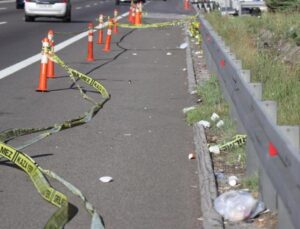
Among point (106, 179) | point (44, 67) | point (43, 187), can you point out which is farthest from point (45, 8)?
point (43, 187)

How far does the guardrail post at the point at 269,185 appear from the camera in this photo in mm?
5930

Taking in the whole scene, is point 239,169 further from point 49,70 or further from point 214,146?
point 49,70

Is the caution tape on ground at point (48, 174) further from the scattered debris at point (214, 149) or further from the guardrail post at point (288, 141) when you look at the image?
the scattered debris at point (214, 149)

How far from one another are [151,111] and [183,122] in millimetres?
1030

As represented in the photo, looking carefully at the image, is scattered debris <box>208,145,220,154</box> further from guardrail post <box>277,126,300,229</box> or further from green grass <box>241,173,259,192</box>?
guardrail post <box>277,126,300,229</box>

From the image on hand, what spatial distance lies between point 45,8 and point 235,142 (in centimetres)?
2842

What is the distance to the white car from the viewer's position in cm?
3578

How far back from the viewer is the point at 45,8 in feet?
118

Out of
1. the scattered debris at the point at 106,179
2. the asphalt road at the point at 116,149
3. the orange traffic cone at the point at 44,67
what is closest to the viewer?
the asphalt road at the point at 116,149

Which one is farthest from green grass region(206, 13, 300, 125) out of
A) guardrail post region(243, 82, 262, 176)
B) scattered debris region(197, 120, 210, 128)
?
scattered debris region(197, 120, 210, 128)

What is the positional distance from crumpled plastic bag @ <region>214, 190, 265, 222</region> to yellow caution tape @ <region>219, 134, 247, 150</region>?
2219 mm

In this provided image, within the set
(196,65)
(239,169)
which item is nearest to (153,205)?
(239,169)

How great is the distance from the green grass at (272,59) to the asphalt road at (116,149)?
112 centimetres

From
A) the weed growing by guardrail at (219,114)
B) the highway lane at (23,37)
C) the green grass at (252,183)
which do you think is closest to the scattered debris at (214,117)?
the weed growing by guardrail at (219,114)
